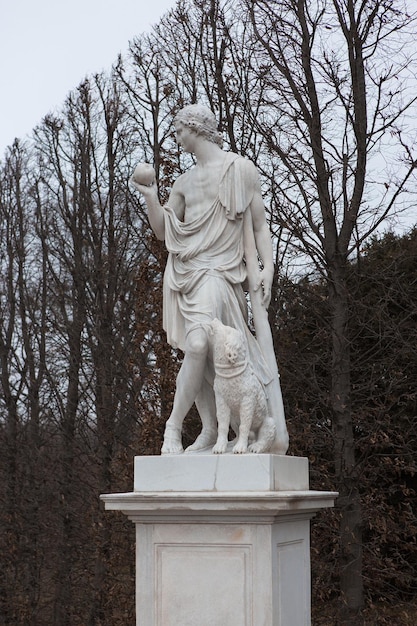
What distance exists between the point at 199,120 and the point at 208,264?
92cm

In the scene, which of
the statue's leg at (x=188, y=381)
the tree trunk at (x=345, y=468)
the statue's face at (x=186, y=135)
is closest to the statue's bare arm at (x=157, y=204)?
the statue's face at (x=186, y=135)

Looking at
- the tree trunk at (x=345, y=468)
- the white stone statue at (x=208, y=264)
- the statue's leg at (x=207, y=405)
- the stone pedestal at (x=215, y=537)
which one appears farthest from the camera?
the tree trunk at (x=345, y=468)

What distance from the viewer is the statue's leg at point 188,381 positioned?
5629 millimetres

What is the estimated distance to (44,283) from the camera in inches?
656

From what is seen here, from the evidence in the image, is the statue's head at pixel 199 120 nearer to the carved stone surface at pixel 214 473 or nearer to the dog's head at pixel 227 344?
the dog's head at pixel 227 344

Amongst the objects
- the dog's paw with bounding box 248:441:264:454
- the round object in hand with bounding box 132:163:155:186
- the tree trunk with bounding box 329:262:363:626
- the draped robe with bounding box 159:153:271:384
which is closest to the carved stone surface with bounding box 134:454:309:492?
the dog's paw with bounding box 248:441:264:454

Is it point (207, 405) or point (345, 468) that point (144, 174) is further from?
point (345, 468)

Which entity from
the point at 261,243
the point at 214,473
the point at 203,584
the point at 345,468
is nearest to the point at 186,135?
the point at 261,243

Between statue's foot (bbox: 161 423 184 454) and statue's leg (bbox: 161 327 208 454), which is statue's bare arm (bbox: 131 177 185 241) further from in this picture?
statue's foot (bbox: 161 423 184 454)

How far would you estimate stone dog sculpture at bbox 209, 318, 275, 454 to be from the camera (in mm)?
5465

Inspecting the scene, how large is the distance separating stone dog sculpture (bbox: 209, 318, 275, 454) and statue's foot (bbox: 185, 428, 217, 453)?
179 millimetres

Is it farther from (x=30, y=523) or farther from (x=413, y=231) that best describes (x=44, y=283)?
(x=413, y=231)

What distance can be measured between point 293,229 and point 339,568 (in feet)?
11.7

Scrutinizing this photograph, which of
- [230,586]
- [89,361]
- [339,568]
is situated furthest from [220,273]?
[89,361]
